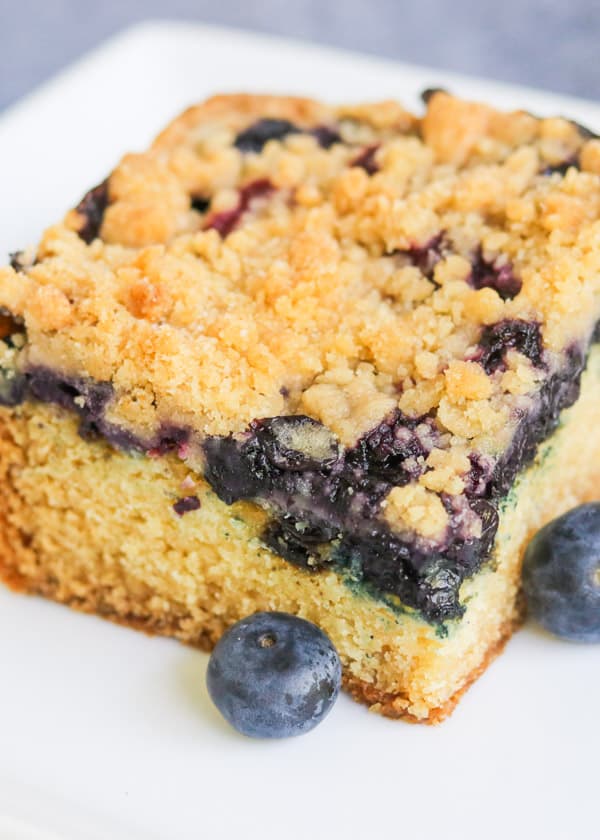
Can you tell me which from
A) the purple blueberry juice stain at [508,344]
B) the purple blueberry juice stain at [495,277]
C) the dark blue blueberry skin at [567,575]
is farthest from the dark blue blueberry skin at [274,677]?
the purple blueberry juice stain at [495,277]

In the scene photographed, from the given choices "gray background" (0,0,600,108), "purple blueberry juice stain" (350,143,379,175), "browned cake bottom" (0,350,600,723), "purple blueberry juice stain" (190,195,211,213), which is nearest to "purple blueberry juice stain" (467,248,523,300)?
"browned cake bottom" (0,350,600,723)

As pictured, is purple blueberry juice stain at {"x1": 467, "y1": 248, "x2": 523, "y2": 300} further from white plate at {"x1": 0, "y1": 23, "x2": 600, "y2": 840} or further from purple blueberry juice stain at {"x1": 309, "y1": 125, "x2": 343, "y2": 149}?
white plate at {"x1": 0, "y1": 23, "x2": 600, "y2": 840}

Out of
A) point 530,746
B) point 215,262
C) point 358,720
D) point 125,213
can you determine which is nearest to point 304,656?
point 358,720

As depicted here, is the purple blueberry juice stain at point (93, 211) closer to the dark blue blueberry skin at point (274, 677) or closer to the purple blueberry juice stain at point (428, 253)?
the purple blueberry juice stain at point (428, 253)

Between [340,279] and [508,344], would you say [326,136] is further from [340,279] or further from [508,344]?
[508,344]

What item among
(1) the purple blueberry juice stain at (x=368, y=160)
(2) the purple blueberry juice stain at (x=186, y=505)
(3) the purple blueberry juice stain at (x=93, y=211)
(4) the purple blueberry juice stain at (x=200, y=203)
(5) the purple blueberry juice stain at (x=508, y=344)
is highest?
(1) the purple blueberry juice stain at (x=368, y=160)

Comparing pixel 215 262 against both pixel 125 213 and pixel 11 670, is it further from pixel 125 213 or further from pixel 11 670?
pixel 11 670
